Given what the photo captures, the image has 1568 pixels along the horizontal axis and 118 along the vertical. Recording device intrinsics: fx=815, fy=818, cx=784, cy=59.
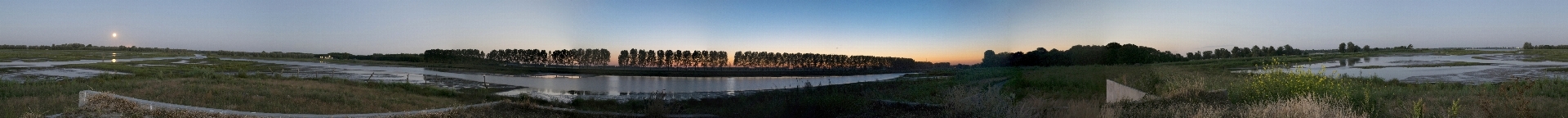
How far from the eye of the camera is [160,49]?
66.6ft

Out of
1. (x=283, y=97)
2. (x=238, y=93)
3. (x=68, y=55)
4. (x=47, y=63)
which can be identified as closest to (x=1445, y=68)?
(x=283, y=97)

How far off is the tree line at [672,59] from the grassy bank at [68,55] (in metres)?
12.8

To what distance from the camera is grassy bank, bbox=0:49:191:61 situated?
1766cm

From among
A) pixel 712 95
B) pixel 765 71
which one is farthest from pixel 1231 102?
pixel 712 95

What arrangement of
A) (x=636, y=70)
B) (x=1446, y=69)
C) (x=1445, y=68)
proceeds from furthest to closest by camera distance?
1. (x=1445, y=68)
2. (x=1446, y=69)
3. (x=636, y=70)

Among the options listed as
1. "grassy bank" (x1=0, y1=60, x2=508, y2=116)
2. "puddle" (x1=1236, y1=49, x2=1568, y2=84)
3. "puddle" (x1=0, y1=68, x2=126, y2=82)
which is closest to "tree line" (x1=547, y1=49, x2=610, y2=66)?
"grassy bank" (x1=0, y1=60, x2=508, y2=116)

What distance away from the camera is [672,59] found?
13.9 meters

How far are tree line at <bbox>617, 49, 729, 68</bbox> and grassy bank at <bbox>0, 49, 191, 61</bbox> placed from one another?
42.0 feet

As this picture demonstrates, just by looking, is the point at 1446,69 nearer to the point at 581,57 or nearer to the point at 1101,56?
the point at 1101,56

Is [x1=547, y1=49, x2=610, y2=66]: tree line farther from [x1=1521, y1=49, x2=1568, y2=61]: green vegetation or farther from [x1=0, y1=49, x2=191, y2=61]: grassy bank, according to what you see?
[x1=1521, y1=49, x2=1568, y2=61]: green vegetation

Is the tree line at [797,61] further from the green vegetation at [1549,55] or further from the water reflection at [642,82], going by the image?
the green vegetation at [1549,55]

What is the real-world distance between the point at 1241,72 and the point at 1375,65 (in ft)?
19.7

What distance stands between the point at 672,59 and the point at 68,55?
1516cm

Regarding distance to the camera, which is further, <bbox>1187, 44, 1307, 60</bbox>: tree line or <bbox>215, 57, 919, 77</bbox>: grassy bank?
<bbox>1187, 44, 1307, 60</bbox>: tree line
